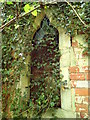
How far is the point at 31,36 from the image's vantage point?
7.36 ft

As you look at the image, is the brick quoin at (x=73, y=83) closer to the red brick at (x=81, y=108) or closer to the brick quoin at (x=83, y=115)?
the red brick at (x=81, y=108)

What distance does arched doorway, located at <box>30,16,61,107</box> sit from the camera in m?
2.10

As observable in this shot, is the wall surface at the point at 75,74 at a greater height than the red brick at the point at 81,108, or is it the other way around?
the wall surface at the point at 75,74

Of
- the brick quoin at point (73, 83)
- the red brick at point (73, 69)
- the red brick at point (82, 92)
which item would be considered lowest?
the red brick at point (82, 92)

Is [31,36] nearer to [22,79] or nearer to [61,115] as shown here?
[22,79]

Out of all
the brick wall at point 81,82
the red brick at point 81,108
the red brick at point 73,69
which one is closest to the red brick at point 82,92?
the brick wall at point 81,82

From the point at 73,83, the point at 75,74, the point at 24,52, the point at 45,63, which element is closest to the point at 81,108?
the point at 73,83

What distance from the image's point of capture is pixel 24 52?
7.08 ft

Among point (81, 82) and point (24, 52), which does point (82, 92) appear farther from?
point (24, 52)

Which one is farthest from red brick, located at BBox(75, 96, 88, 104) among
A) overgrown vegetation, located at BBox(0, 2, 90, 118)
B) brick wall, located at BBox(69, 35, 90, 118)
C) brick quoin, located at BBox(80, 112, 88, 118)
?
overgrown vegetation, located at BBox(0, 2, 90, 118)

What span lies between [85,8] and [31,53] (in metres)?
0.94

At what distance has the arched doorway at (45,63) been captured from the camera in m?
2.10

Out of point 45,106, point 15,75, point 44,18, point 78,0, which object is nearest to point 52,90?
point 45,106

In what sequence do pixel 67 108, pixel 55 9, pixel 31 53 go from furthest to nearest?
1. pixel 31 53
2. pixel 55 9
3. pixel 67 108
